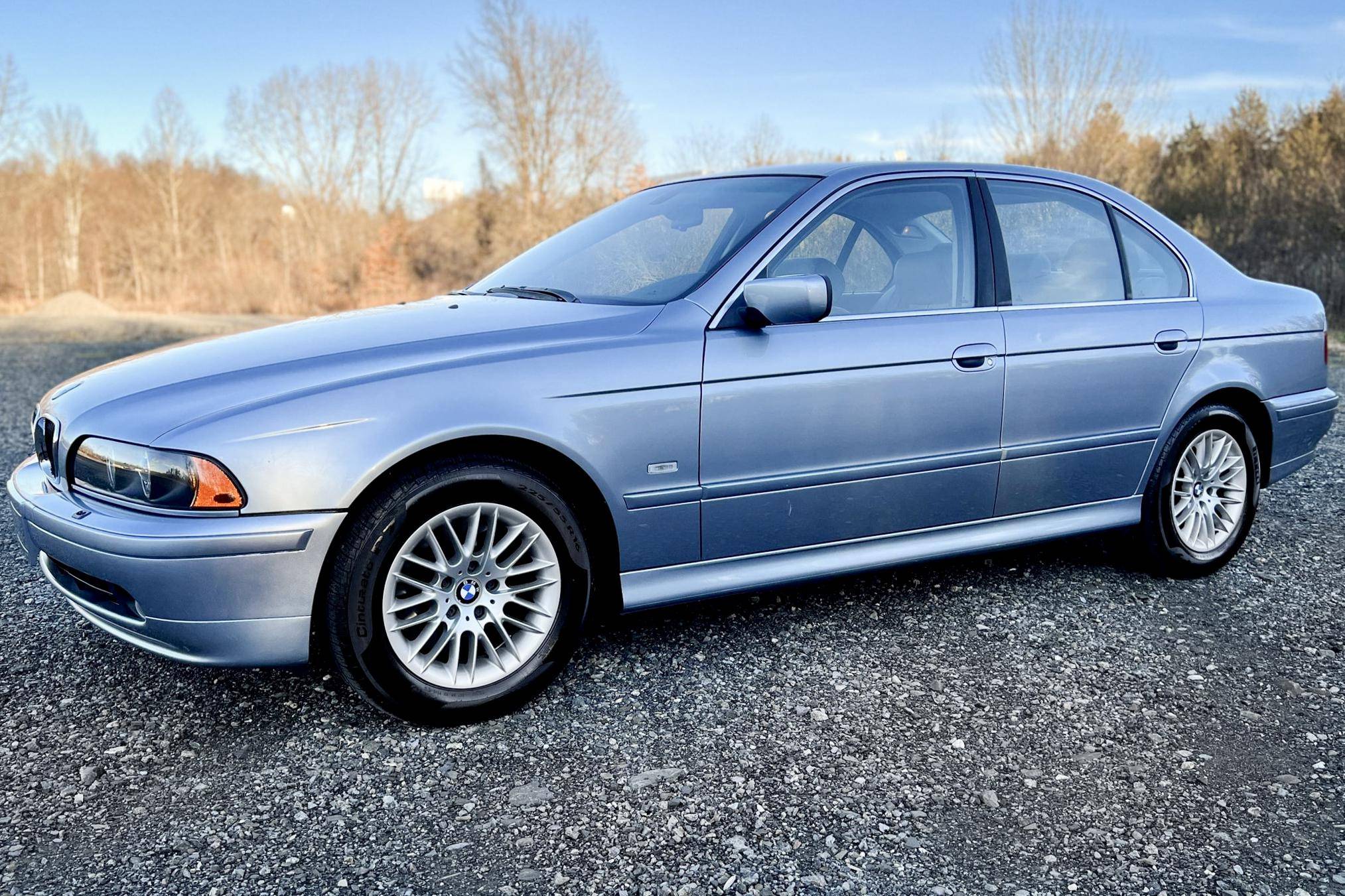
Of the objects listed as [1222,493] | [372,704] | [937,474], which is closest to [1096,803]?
[937,474]

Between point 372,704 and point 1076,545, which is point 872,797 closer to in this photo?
point 372,704

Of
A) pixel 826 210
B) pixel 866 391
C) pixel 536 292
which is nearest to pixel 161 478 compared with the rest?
pixel 536 292

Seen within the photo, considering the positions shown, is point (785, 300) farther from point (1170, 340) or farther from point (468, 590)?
point (1170, 340)

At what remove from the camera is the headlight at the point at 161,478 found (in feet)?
8.44

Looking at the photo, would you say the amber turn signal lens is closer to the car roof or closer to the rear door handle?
the car roof

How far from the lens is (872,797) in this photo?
2535 mm

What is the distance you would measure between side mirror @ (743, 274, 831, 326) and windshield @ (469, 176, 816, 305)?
0.77 ft

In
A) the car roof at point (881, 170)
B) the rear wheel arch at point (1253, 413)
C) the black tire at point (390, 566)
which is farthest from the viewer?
the rear wheel arch at point (1253, 413)

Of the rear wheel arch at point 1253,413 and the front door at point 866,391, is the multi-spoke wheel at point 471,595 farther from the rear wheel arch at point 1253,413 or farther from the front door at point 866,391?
the rear wheel arch at point 1253,413

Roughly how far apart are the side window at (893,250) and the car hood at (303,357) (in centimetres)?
69

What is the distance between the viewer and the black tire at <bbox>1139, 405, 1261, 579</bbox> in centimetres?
415

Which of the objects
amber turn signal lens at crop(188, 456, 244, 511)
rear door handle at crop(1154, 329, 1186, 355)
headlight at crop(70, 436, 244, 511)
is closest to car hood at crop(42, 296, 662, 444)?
headlight at crop(70, 436, 244, 511)

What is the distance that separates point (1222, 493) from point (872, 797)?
2712 mm

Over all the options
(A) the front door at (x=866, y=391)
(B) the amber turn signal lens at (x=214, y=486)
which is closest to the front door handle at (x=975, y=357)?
(A) the front door at (x=866, y=391)
